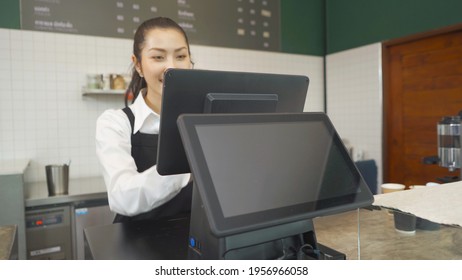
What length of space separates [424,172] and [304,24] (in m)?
1.93

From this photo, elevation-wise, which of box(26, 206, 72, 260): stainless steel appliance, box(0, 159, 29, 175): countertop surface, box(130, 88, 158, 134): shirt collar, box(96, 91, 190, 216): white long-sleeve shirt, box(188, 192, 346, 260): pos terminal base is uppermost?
box(130, 88, 158, 134): shirt collar

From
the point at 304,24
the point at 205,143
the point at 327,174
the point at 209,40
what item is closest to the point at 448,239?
the point at 327,174

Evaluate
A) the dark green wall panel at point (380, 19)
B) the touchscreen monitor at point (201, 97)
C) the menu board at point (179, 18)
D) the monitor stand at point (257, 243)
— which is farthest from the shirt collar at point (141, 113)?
the dark green wall panel at point (380, 19)

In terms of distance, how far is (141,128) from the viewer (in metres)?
1.27

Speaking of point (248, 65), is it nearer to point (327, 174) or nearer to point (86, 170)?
point (86, 170)

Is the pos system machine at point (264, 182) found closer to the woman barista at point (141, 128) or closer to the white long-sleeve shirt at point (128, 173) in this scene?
the white long-sleeve shirt at point (128, 173)

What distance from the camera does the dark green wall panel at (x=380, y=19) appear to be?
2924 mm

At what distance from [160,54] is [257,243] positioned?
79 cm

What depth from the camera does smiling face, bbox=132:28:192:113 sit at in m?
1.17

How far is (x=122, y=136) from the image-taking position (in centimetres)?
123

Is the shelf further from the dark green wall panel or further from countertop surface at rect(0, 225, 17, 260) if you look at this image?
the dark green wall panel

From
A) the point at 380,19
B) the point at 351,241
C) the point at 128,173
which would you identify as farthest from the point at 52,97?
the point at 380,19

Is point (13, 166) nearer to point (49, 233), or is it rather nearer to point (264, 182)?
point (49, 233)

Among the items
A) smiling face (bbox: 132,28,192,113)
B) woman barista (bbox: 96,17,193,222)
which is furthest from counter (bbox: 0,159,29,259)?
smiling face (bbox: 132,28,192,113)
